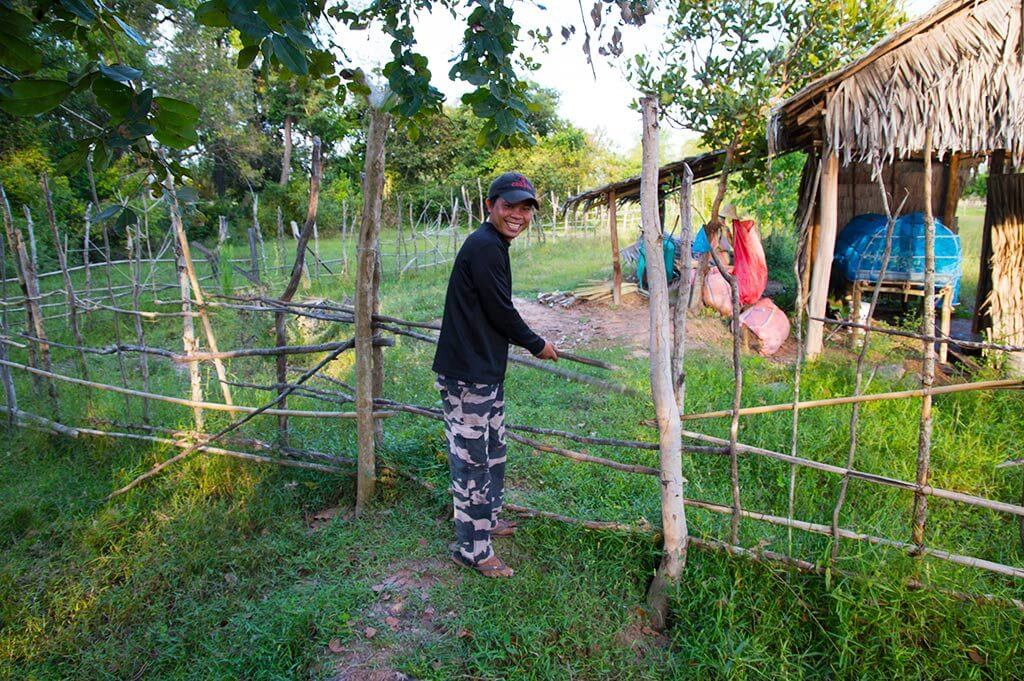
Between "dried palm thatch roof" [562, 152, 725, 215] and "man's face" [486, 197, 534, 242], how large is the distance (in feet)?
15.5

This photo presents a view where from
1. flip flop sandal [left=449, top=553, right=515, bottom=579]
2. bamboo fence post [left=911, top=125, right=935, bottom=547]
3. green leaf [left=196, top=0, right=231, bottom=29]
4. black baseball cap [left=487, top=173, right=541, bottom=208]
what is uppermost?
green leaf [left=196, top=0, right=231, bottom=29]

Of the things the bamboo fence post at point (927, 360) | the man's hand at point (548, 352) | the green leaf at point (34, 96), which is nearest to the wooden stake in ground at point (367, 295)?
the man's hand at point (548, 352)

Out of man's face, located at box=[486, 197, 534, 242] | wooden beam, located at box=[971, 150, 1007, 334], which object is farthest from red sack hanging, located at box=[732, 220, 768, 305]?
man's face, located at box=[486, 197, 534, 242]

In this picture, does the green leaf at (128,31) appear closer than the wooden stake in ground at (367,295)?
Yes

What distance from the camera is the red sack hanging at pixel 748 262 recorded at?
7.73 meters

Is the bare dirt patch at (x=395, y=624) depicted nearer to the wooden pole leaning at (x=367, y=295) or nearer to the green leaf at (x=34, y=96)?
the wooden pole leaning at (x=367, y=295)

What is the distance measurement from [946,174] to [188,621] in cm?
894

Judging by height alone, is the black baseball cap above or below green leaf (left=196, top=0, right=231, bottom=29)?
below

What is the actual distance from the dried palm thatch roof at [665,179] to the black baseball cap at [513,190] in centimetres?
471

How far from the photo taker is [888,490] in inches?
133

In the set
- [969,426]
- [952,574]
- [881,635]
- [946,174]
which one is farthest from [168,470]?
[946,174]

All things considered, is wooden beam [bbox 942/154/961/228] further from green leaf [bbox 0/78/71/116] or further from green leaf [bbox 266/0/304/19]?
green leaf [bbox 0/78/71/116]

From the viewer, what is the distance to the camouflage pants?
2.56 meters

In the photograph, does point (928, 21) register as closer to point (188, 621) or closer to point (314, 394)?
point (314, 394)
